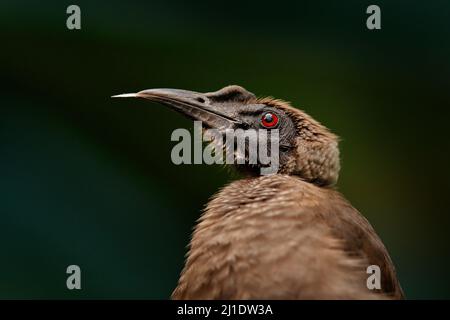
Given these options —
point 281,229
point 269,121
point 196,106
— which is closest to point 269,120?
point 269,121

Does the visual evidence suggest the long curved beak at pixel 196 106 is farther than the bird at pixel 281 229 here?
Yes

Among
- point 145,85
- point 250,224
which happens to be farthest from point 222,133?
point 145,85

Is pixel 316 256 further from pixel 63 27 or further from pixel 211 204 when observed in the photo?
pixel 63 27

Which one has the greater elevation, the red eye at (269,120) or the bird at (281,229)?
the red eye at (269,120)

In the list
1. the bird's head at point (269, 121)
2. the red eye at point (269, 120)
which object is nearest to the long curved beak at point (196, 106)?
the bird's head at point (269, 121)

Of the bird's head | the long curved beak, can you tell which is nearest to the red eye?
the bird's head

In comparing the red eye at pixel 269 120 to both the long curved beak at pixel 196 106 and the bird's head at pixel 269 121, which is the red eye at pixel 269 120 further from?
the long curved beak at pixel 196 106

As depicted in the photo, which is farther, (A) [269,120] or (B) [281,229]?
(A) [269,120]

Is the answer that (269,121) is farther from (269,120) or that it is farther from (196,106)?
(196,106)
